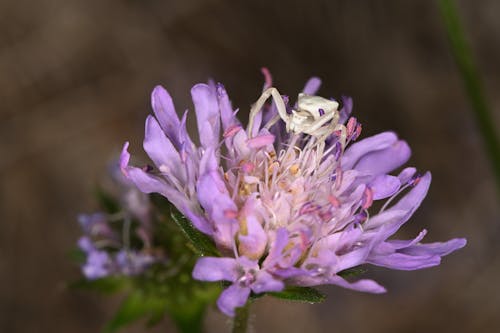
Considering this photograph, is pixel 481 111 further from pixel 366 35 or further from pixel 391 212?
pixel 366 35

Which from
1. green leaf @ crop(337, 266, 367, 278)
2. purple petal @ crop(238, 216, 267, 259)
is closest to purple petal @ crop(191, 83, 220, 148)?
purple petal @ crop(238, 216, 267, 259)

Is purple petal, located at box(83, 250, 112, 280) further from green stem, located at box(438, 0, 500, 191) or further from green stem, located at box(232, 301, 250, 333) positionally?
green stem, located at box(438, 0, 500, 191)

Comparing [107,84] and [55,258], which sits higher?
[107,84]

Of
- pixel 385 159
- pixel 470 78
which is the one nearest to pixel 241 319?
pixel 385 159

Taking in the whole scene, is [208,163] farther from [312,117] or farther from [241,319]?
[241,319]

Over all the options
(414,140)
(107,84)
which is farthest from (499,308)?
(107,84)
